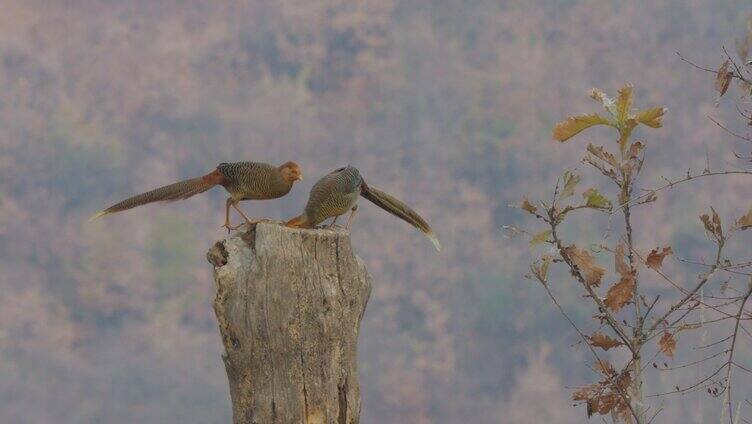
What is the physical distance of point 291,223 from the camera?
11.9 feet

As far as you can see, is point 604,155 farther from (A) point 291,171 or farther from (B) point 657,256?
(A) point 291,171

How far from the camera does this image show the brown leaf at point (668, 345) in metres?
3.18

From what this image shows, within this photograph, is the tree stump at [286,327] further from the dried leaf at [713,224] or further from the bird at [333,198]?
the dried leaf at [713,224]

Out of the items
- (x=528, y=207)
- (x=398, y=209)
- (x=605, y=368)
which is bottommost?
(x=605, y=368)

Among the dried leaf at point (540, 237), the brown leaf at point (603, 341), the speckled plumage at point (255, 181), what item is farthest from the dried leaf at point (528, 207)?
the speckled plumage at point (255, 181)

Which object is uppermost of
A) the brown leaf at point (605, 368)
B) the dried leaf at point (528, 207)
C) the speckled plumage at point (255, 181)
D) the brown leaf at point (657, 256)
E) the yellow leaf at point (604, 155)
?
the speckled plumage at point (255, 181)

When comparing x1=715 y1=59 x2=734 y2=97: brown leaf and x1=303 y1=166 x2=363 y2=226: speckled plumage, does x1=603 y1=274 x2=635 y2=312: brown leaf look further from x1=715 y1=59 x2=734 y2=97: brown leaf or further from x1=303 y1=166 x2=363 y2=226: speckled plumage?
x1=303 y1=166 x2=363 y2=226: speckled plumage

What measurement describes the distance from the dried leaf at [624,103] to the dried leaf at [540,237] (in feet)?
2.04

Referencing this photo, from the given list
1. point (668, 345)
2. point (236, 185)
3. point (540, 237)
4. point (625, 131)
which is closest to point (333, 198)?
point (236, 185)

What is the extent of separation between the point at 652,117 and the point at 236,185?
2.11 metres

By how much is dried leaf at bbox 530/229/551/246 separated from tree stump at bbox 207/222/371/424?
968 mm

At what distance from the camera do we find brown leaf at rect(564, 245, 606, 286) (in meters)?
3.12

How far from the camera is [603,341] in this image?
3.23m

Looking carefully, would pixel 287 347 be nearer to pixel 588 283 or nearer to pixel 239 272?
pixel 239 272
